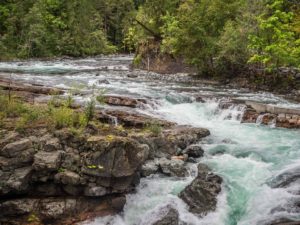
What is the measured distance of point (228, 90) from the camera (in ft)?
71.2

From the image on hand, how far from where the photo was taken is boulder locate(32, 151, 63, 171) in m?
8.42

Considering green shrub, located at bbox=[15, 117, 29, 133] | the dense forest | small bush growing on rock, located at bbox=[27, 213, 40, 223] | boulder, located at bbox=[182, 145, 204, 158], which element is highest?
the dense forest

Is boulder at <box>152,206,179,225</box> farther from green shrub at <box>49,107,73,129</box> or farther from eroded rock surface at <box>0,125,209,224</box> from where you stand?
green shrub at <box>49,107,73,129</box>

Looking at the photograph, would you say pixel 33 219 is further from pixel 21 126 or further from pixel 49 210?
pixel 21 126

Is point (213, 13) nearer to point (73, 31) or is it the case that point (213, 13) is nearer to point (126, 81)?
point (126, 81)

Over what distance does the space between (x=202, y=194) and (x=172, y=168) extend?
1.49 metres

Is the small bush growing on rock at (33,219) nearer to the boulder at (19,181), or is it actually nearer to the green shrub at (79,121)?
the boulder at (19,181)

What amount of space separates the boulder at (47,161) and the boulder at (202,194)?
3.01 metres

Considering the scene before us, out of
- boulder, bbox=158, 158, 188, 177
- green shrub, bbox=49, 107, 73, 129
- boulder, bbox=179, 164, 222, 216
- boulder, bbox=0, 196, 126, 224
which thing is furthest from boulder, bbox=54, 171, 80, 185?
boulder, bbox=158, 158, 188, 177

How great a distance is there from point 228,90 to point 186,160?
11362 millimetres

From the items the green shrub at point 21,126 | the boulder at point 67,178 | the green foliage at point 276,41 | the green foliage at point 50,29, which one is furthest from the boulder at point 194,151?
the green foliage at point 50,29

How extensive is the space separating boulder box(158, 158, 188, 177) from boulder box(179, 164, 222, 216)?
0.65 metres

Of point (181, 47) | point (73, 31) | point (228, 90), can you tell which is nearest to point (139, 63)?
point (181, 47)

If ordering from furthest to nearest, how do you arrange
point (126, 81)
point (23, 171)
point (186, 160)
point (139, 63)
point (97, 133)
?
point (139, 63) → point (126, 81) → point (186, 160) → point (97, 133) → point (23, 171)
